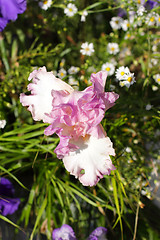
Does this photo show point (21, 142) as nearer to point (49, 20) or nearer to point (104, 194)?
point (104, 194)

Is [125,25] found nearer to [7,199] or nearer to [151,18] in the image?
[151,18]

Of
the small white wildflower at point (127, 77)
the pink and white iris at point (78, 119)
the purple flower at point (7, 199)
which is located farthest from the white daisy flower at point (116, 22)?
the purple flower at point (7, 199)

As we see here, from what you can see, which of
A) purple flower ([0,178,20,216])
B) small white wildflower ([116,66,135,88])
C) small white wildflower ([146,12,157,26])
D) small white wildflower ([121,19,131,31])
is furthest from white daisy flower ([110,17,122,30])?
purple flower ([0,178,20,216])

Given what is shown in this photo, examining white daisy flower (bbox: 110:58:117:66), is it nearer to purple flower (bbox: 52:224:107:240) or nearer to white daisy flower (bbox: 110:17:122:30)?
white daisy flower (bbox: 110:17:122:30)

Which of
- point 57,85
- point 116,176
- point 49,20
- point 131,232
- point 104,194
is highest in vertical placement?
point 49,20

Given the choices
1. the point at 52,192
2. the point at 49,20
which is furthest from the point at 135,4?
the point at 52,192

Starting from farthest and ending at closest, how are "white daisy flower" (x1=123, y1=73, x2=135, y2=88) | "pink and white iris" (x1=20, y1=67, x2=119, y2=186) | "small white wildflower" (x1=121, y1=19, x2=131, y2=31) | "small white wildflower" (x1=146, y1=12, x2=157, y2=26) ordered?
"small white wildflower" (x1=121, y1=19, x2=131, y2=31) < "small white wildflower" (x1=146, y1=12, x2=157, y2=26) < "white daisy flower" (x1=123, y1=73, x2=135, y2=88) < "pink and white iris" (x1=20, y1=67, x2=119, y2=186)

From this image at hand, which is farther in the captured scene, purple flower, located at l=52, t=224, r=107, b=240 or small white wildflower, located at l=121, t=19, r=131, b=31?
small white wildflower, located at l=121, t=19, r=131, b=31
